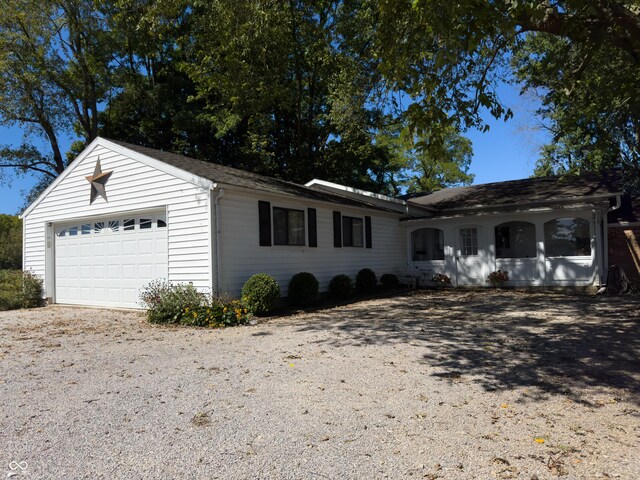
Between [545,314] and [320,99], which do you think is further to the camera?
[320,99]

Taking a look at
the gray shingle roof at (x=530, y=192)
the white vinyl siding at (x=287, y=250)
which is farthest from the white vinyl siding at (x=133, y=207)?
the gray shingle roof at (x=530, y=192)

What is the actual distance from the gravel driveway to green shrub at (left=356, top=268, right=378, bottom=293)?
6.53 m

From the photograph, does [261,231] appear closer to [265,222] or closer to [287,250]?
[265,222]

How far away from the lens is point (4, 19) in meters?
20.8

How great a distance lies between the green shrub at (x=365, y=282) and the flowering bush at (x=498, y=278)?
415 centimetres

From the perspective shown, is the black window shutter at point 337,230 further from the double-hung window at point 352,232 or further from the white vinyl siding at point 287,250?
the double-hung window at point 352,232

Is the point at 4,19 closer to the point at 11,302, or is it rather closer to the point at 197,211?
the point at 11,302

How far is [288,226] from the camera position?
12250mm

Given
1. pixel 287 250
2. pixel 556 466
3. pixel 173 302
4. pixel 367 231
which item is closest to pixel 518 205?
pixel 367 231

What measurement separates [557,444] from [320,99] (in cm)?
2340

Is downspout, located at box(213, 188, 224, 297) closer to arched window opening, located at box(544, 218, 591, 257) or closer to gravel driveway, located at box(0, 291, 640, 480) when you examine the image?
gravel driveway, located at box(0, 291, 640, 480)

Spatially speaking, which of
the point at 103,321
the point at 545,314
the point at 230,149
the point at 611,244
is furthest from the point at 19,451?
the point at 230,149

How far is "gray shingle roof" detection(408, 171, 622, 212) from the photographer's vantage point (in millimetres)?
14875

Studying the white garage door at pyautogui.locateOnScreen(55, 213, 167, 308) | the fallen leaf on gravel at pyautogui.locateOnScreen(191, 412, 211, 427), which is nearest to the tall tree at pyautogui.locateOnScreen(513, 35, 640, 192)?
the fallen leaf on gravel at pyautogui.locateOnScreen(191, 412, 211, 427)
